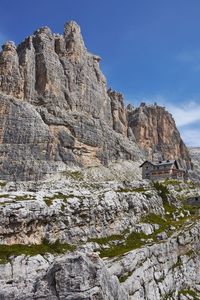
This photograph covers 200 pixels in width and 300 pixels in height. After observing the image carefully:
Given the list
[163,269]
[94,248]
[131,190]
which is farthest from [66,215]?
[131,190]

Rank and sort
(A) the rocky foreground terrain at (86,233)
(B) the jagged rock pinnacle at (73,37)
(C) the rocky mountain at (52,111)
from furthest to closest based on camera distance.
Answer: (B) the jagged rock pinnacle at (73,37) < (C) the rocky mountain at (52,111) < (A) the rocky foreground terrain at (86,233)

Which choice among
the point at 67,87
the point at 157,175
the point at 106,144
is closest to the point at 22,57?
the point at 67,87

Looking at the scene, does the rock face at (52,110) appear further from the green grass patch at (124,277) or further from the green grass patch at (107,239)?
the green grass patch at (124,277)

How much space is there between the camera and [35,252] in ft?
119

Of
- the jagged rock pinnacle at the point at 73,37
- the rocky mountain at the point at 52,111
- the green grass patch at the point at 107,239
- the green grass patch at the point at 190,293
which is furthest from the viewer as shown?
the jagged rock pinnacle at the point at 73,37

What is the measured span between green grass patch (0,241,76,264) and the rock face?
104 meters

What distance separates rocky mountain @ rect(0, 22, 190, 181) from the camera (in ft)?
486

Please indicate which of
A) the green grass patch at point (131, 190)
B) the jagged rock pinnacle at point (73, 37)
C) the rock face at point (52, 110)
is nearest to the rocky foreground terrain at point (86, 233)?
the green grass patch at point (131, 190)

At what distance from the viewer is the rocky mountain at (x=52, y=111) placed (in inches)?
5837

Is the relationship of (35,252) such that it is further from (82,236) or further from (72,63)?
(72,63)

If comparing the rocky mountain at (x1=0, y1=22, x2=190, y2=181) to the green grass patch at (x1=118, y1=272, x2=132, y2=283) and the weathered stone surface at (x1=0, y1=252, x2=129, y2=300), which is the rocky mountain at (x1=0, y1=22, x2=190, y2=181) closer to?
the green grass patch at (x1=118, y1=272, x2=132, y2=283)

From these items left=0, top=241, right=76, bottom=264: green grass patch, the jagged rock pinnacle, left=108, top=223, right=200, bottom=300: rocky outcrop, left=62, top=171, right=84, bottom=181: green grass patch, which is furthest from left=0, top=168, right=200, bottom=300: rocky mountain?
the jagged rock pinnacle

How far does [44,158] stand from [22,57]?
168 ft

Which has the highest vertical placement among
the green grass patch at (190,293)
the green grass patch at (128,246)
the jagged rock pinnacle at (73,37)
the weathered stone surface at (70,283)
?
the jagged rock pinnacle at (73,37)
